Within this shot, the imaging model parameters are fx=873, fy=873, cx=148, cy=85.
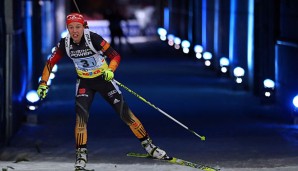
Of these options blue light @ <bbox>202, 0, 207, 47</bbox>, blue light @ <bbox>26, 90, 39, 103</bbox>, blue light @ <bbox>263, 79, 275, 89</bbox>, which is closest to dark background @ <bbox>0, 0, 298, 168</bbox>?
blue light @ <bbox>26, 90, 39, 103</bbox>

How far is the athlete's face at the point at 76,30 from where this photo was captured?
34.4 feet

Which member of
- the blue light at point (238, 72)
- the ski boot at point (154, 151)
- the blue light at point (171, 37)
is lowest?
the ski boot at point (154, 151)

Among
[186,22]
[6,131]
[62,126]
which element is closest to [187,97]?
[62,126]

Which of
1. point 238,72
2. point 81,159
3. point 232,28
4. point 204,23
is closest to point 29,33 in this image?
point 238,72

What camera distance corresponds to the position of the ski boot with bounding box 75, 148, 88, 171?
10.5 metres

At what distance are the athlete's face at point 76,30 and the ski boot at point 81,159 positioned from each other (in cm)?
135

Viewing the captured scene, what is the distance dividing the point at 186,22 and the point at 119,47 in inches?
186

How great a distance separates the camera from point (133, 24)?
187ft

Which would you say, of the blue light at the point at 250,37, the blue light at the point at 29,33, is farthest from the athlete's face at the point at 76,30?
the blue light at the point at 250,37

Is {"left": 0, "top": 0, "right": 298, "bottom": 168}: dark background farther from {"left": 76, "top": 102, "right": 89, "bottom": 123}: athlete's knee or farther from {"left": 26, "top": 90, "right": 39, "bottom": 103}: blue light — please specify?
{"left": 76, "top": 102, "right": 89, "bottom": 123}: athlete's knee

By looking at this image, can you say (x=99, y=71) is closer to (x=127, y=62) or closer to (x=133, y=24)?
(x=127, y=62)

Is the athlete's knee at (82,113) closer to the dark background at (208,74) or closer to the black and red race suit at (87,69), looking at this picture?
the black and red race suit at (87,69)

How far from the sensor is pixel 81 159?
10.6 metres

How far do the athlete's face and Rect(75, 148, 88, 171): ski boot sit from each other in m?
1.35
